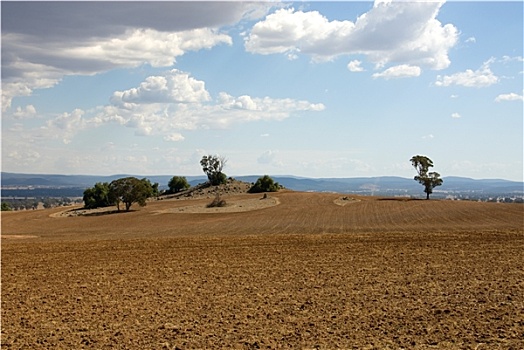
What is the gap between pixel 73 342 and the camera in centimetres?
1431

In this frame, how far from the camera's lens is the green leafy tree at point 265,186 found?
3691 inches

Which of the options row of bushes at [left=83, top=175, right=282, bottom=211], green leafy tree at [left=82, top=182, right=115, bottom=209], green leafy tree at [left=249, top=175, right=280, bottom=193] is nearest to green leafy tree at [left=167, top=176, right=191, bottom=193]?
row of bushes at [left=83, top=175, right=282, bottom=211]

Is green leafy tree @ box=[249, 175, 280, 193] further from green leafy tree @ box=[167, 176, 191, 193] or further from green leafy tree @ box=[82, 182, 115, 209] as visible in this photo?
green leafy tree @ box=[82, 182, 115, 209]

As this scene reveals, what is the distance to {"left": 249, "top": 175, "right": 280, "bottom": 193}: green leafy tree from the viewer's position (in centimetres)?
9375

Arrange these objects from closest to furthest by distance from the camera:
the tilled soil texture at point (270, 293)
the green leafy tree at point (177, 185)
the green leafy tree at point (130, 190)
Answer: the tilled soil texture at point (270, 293)
the green leafy tree at point (130, 190)
the green leafy tree at point (177, 185)

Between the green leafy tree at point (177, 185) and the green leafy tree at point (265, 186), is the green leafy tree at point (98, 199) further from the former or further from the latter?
the green leafy tree at point (177, 185)

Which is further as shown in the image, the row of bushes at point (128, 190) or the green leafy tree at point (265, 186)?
the green leafy tree at point (265, 186)

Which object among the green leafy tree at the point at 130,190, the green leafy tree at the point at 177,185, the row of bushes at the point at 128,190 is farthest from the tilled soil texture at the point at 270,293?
the green leafy tree at the point at 177,185

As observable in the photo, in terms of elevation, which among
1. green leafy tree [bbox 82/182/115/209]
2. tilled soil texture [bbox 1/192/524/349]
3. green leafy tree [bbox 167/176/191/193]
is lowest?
tilled soil texture [bbox 1/192/524/349]

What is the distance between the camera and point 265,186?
94.4 m

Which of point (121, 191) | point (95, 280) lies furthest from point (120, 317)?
point (121, 191)

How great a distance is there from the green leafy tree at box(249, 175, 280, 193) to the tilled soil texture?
5722cm

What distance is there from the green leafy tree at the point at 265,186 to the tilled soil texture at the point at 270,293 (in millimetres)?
57225

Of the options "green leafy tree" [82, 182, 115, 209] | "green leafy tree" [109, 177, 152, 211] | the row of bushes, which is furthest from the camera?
"green leafy tree" [82, 182, 115, 209]
